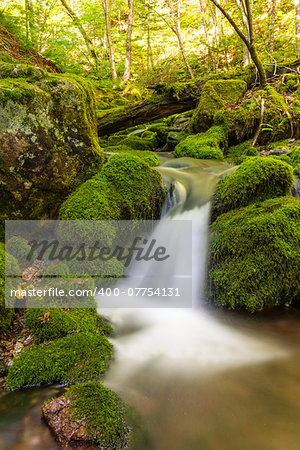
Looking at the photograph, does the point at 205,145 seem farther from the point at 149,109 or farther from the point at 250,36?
the point at 250,36

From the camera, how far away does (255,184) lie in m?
4.23

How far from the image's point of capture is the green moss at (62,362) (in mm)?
2340

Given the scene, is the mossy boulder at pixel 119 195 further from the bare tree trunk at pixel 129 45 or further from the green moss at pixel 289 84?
the bare tree trunk at pixel 129 45

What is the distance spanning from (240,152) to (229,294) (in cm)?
485

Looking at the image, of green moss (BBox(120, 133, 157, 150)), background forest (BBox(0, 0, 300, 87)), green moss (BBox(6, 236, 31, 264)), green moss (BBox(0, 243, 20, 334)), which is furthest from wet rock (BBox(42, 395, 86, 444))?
background forest (BBox(0, 0, 300, 87))

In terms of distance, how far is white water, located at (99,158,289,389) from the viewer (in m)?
2.59

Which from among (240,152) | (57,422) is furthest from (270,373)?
(240,152)

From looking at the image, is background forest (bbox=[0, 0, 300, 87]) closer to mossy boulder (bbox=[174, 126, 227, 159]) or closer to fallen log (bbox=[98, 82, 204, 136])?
fallen log (bbox=[98, 82, 204, 136])

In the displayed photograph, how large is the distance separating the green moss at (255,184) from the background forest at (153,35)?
26.2 ft

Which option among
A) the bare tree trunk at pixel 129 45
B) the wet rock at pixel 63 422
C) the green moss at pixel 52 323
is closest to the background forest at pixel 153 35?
the bare tree trunk at pixel 129 45

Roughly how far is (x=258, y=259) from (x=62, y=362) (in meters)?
2.43

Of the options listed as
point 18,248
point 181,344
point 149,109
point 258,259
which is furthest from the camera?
point 149,109

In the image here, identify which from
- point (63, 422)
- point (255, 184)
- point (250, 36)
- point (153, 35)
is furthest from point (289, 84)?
point (153, 35)

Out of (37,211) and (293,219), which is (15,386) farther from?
(293,219)
